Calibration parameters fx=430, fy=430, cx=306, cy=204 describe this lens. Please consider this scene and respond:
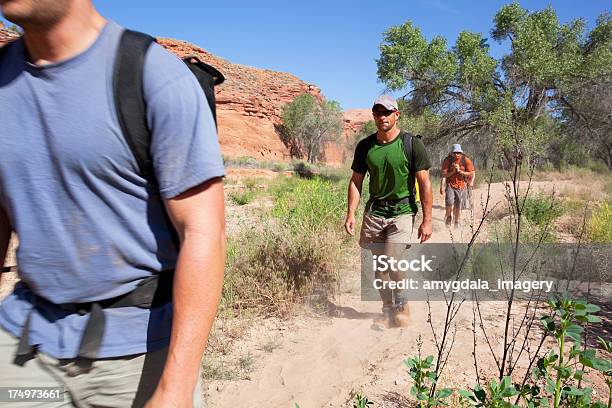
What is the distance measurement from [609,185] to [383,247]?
10933 mm

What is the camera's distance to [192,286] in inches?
36.9

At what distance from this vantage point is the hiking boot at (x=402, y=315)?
372 centimetres

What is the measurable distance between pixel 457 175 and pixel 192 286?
22.8 ft

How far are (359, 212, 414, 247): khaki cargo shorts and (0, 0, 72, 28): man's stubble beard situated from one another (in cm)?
302

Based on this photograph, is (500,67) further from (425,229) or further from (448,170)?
(425,229)

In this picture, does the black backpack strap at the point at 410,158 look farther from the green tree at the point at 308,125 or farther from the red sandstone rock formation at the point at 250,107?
the green tree at the point at 308,125

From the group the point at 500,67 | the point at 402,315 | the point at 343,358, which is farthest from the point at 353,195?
the point at 500,67

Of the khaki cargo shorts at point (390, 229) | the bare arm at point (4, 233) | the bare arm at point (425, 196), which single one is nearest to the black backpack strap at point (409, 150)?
the bare arm at point (425, 196)

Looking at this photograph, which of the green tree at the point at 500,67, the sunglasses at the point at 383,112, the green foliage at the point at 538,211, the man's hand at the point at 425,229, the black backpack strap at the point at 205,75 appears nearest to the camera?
the black backpack strap at the point at 205,75

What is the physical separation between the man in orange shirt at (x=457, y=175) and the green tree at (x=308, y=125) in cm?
3748

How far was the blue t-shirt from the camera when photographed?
93 cm

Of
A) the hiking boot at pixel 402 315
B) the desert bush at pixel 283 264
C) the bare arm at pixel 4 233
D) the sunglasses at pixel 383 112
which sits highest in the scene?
the sunglasses at pixel 383 112

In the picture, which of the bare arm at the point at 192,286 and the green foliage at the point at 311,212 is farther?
the green foliage at the point at 311,212

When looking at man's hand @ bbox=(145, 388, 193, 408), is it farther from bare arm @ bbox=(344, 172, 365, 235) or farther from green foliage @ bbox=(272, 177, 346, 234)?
Result: green foliage @ bbox=(272, 177, 346, 234)
